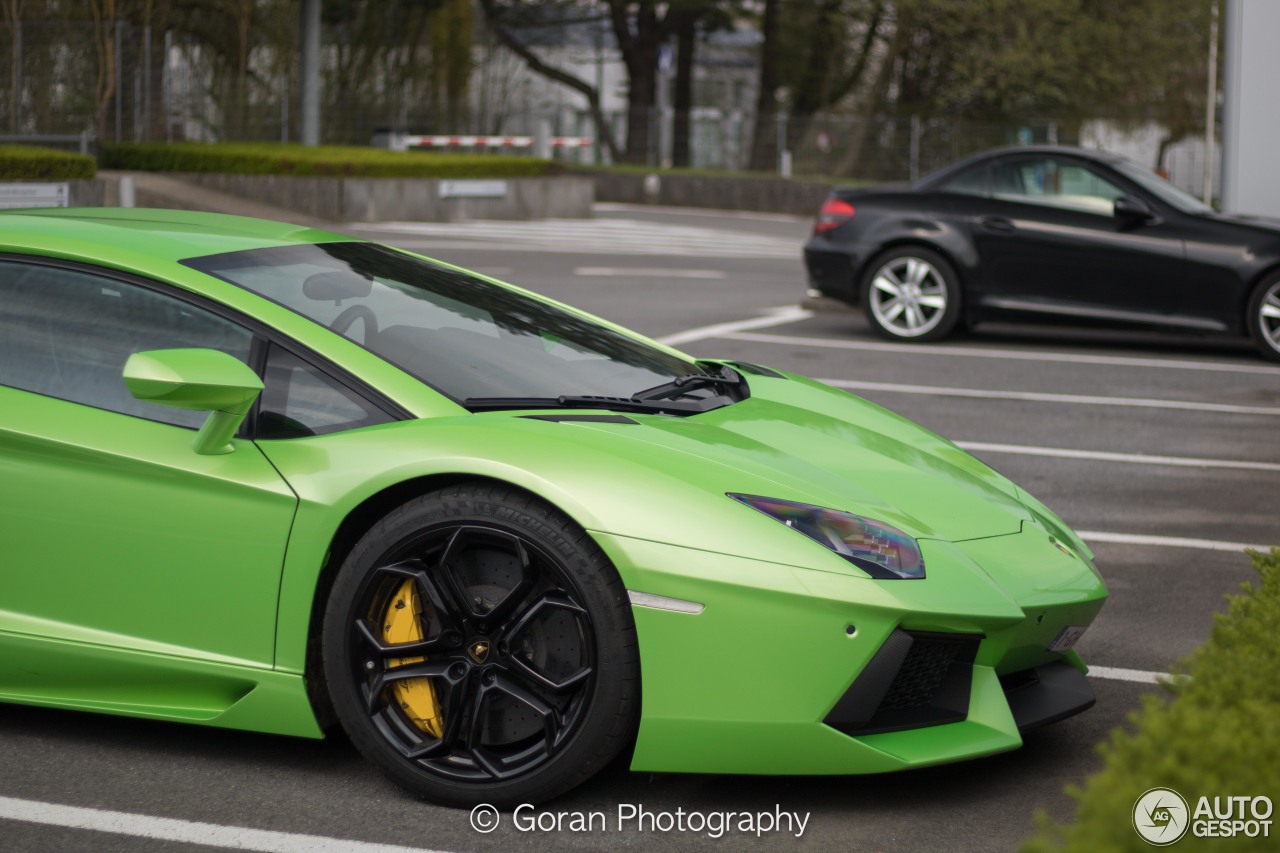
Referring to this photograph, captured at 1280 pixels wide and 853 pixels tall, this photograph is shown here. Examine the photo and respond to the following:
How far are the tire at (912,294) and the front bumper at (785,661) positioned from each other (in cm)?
873

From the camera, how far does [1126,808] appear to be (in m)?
2.12

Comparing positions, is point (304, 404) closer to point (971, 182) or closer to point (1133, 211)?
point (1133, 211)

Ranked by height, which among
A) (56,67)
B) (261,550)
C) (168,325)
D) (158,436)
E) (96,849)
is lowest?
(96,849)

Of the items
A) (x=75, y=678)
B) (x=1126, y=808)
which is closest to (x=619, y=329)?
(x=75, y=678)

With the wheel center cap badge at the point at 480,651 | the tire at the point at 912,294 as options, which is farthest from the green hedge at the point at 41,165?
the wheel center cap badge at the point at 480,651

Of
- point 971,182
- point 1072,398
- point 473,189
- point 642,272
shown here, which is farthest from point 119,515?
point 473,189

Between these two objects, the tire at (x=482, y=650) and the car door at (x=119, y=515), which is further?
the car door at (x=119, y=515)

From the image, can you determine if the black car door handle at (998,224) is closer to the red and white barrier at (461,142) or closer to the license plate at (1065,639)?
the license plate at (1065,639)

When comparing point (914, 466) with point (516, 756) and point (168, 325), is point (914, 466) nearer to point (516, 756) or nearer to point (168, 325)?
point (516, 756)

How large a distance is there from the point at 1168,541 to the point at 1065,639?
9.00ft

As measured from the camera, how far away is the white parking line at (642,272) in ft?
55.8

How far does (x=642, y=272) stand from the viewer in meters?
17.5

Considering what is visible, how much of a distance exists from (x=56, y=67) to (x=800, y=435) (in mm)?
20838

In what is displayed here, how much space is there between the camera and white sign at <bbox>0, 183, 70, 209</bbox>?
1652 cm
